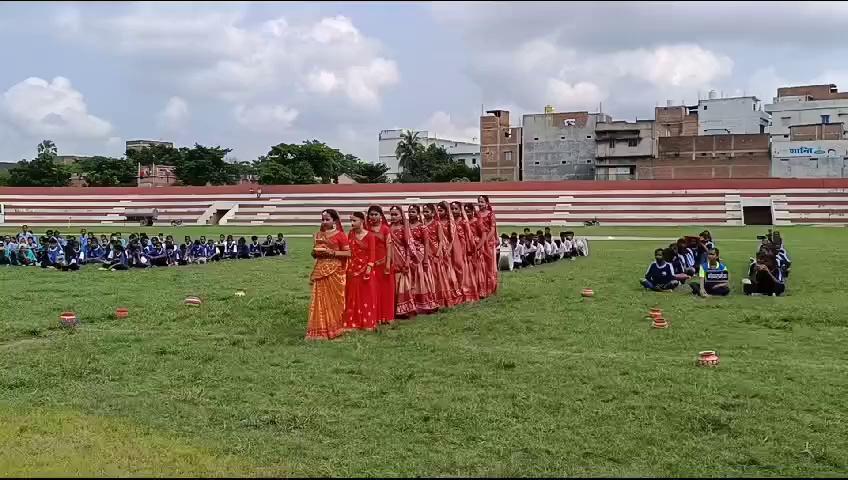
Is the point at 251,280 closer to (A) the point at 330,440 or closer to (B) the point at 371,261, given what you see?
(B) the point at 371,261

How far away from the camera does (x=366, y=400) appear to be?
21.5 feet

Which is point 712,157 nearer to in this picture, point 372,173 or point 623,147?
point 623,147

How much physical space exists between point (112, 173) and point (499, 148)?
32.5 meters

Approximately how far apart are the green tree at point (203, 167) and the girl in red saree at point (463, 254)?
2146 inches

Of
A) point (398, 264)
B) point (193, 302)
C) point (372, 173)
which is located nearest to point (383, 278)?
point (398, 264)

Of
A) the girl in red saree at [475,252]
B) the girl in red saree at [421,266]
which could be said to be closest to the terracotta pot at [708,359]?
the girl in red saree at [421,266]

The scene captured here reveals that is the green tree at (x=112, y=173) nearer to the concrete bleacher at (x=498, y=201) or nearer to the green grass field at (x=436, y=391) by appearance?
the concrete bleacher at (x=498, y=201)

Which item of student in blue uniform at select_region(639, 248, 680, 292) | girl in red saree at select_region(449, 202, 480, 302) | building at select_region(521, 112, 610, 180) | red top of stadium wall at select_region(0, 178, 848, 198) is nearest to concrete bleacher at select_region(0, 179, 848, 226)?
red top of stadium wall at select_region(0, 178, 848, 198)

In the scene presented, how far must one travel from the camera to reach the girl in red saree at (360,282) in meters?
9.85

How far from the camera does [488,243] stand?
537 inches

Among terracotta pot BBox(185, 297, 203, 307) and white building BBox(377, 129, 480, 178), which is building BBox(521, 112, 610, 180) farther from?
terracotta pot BBox(185, 297, 203, 307)

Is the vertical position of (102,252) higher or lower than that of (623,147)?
lower

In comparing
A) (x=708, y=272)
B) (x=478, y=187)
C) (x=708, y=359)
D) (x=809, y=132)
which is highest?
(x=809, y=132)

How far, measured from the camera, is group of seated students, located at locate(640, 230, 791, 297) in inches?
516
